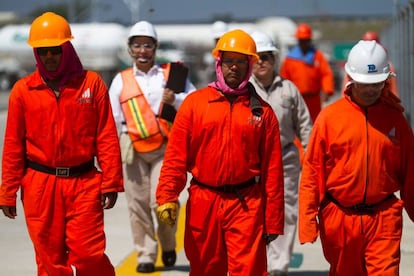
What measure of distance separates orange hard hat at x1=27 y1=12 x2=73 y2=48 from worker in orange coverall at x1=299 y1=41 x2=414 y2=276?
179 centimetres

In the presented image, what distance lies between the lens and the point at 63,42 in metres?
7.14

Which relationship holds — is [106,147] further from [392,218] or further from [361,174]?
[392,218]

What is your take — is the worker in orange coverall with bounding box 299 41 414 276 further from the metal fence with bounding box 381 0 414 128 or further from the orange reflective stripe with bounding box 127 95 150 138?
the metal fence with bounding box 381 0 414 128

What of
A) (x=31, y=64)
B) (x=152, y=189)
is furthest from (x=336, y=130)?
(x=31, y=64)

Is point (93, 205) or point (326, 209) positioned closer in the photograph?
point (326, 209)

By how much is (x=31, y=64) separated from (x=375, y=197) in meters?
55.0

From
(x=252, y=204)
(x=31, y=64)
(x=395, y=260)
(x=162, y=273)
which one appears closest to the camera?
(x=395, y=260)

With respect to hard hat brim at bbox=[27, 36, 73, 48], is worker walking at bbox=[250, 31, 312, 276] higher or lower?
lower

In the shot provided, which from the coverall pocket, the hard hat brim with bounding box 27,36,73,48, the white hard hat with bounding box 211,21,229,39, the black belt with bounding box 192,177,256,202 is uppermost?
the hard hat brim with bounding box 27,36,73,48

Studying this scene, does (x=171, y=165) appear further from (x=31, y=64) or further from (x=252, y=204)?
(x=31, y=64)

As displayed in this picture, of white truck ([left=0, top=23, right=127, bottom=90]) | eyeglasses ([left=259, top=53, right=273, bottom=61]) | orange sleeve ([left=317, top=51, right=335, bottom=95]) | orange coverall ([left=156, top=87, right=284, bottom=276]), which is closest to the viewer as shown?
orange coverall ([left=156, top=87, right=284, bottom=276])

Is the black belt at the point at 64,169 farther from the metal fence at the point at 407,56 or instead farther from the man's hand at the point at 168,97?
the metal fence at the point at 407,56

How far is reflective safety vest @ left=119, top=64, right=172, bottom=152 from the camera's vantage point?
30.9ft

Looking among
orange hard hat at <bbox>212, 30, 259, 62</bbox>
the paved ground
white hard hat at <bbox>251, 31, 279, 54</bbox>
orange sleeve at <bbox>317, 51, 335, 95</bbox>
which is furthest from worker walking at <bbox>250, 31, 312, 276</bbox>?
orange sleeve at <bbox>317, 51, 335, 95</bbox>
